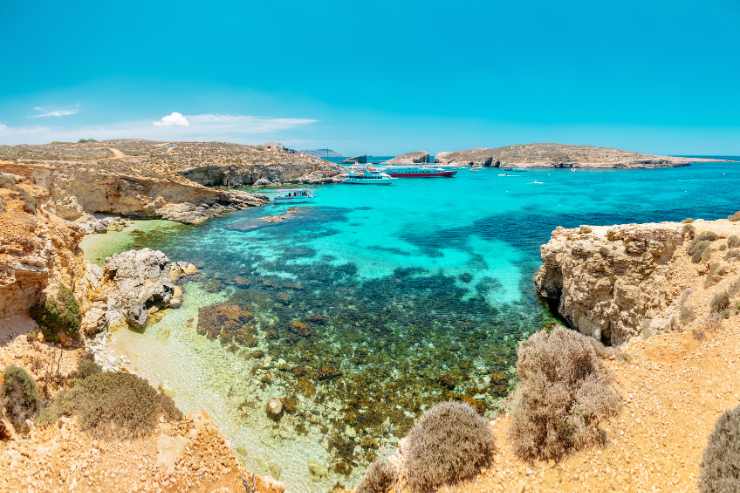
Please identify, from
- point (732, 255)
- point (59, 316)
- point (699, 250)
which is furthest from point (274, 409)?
point (699, 250)

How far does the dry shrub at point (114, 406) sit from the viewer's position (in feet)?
23.5

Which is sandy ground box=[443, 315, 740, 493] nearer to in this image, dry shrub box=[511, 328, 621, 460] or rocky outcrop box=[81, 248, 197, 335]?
dry shrub box=[511, 328, 621, 460]

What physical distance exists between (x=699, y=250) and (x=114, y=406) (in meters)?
18.7

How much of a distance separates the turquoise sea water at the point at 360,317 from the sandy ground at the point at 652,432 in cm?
477

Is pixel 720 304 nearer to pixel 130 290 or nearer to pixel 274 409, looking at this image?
pixel 274 409

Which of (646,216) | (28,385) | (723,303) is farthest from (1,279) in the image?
(646,216)

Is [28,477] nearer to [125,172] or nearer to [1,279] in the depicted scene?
[1,279]

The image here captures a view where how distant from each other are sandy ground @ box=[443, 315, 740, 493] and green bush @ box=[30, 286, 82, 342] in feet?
39.6

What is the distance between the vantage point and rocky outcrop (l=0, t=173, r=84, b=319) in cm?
979

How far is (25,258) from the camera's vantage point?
10.1 m

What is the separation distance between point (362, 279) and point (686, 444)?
17.8 m

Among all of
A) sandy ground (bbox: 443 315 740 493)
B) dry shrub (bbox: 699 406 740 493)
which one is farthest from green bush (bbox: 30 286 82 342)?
dry shrub (bbox: 699 406 740 493)

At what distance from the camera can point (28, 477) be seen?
600 cm

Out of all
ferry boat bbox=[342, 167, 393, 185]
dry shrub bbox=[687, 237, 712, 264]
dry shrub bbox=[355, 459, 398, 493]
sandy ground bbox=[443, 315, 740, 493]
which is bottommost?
dry shrub bbox=[355, 459, 398, 493]
